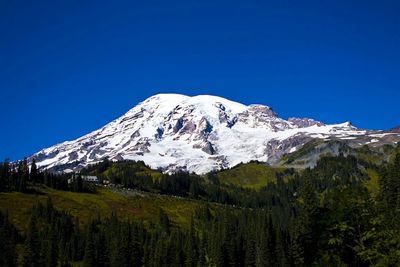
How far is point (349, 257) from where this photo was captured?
47.0m

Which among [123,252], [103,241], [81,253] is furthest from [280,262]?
[81,253]

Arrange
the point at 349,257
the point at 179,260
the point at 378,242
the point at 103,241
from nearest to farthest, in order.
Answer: the point at 378,242 < the point at 349,257 < the point at 179,260 < the point at 103,241

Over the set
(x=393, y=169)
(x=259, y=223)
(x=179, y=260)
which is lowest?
(x=179, y=260)

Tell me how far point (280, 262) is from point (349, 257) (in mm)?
103018

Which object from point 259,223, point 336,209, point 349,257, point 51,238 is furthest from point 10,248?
point 336,209

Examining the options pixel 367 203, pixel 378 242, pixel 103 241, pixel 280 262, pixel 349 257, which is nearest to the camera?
pixel 378 242

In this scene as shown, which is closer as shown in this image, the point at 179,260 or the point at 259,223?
the point at 179,260

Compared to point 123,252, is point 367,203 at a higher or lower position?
higher

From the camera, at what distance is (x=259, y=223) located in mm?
179750

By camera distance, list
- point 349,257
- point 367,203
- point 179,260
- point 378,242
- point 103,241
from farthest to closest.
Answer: point 103,241, point 179,260, point 349,257, point 367,203, point 378,242

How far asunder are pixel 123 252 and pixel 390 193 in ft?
280

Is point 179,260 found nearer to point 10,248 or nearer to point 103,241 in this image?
point 103,241

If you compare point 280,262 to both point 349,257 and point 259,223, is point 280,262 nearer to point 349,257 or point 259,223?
point 259,223

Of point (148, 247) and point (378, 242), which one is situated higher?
point (378, 242)
